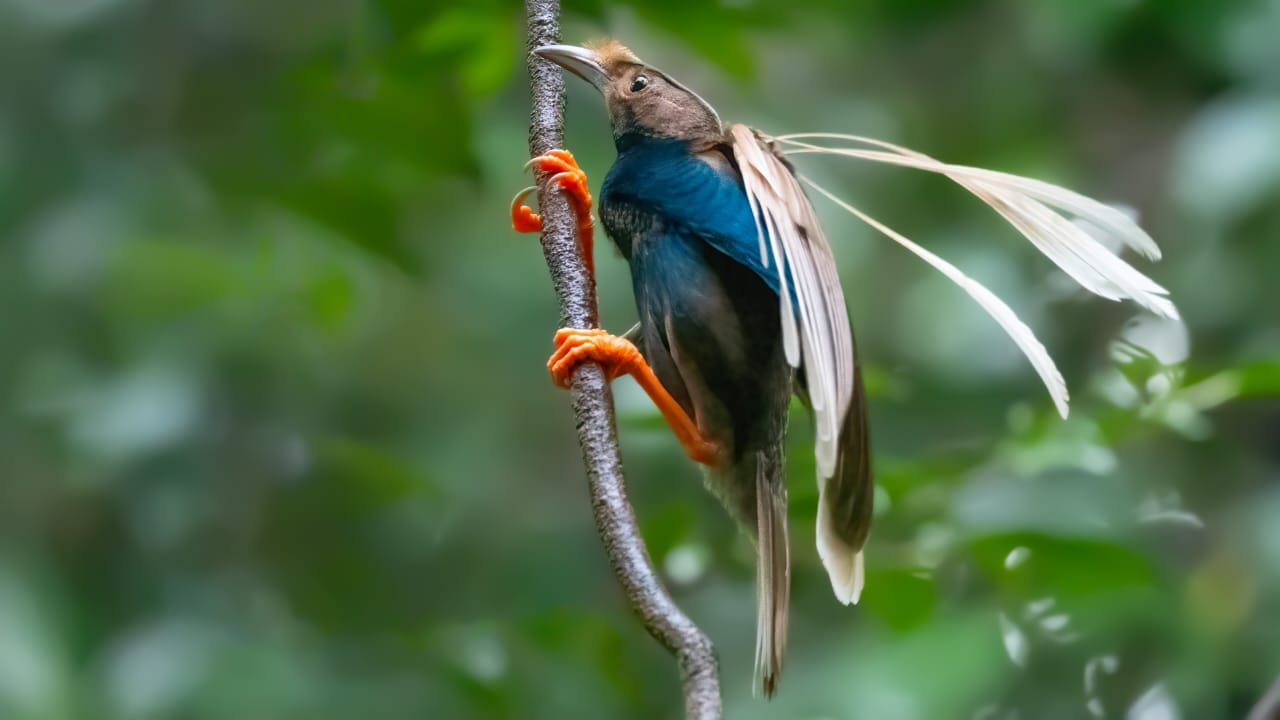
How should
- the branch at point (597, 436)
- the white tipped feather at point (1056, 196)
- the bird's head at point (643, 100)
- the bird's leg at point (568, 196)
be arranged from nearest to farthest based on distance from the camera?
the branch at point (597, 436) → the white tipped feather at point (1056, 196) → the bird's leg at point (568, 196) → the bird's head at point (643, 100)

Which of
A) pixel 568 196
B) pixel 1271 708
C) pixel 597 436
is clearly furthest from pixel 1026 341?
pixel 568 196

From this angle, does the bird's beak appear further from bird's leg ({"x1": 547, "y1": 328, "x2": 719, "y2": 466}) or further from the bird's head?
bird's leg ({"x1": 547, "y1": 328, "x2": 719, "y2": 466})

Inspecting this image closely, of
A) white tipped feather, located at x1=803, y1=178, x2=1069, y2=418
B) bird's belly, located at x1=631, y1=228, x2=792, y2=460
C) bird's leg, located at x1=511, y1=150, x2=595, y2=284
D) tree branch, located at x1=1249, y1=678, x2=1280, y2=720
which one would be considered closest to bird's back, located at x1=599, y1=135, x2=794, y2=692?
bird's belly, located at x1=631, y1=228, x2=792, y2=460

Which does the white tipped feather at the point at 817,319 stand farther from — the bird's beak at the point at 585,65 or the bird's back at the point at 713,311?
→ the bird's beak at the point at 585,65

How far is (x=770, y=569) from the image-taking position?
2.92 metres

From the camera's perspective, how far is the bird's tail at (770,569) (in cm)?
277

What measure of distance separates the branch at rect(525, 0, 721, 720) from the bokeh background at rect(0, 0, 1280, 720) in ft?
2.20

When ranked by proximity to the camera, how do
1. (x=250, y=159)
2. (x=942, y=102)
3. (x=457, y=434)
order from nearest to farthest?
(x=250, y=159), (x=457, y=434), (x=942, y=102)

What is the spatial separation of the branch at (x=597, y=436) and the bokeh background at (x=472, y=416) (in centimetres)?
67

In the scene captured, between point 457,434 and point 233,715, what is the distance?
1.77 meters

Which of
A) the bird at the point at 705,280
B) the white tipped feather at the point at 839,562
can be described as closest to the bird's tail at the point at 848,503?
the white tipped feather at the point at 839,562

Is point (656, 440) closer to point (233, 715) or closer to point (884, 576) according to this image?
point (884, 576)

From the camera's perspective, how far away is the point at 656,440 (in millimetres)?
3666

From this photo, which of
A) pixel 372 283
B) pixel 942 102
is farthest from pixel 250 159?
pixel 942 102
